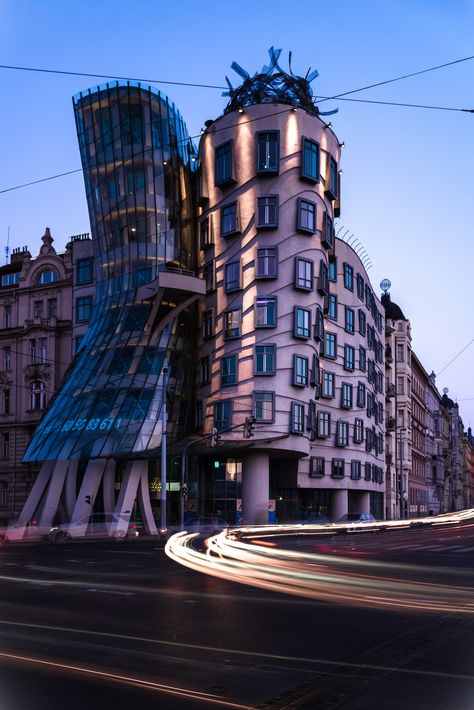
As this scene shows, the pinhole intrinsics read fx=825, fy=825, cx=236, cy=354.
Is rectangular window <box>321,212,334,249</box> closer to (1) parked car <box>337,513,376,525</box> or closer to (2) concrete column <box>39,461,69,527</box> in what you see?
(1) parked car <box>337,513,376,525</box>

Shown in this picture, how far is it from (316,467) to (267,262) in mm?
16488

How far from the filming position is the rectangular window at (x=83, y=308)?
217 feet

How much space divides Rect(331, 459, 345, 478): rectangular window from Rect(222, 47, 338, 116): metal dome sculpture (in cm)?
2622


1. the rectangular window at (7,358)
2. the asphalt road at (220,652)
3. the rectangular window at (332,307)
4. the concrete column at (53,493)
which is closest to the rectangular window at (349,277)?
the rectangular window at (332,307)

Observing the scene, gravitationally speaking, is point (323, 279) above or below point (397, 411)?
above

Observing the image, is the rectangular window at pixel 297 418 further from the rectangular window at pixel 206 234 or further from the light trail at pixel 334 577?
the light trail at pixel 334 577

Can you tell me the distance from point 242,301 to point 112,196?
12895mm

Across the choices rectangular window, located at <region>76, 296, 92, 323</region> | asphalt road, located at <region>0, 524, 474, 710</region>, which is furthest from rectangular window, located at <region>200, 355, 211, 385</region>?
asphalt road, located at <region>0, 524, 474, 710</region>

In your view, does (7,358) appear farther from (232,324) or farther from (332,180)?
(332,180)

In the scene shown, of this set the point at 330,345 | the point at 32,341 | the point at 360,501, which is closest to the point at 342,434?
the point at 330,345

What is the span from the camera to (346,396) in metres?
67.3

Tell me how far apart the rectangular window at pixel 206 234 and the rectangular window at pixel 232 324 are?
18.6 feet

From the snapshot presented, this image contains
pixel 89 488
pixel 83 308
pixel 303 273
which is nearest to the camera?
pixel 89 488

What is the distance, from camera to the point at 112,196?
195 feet
